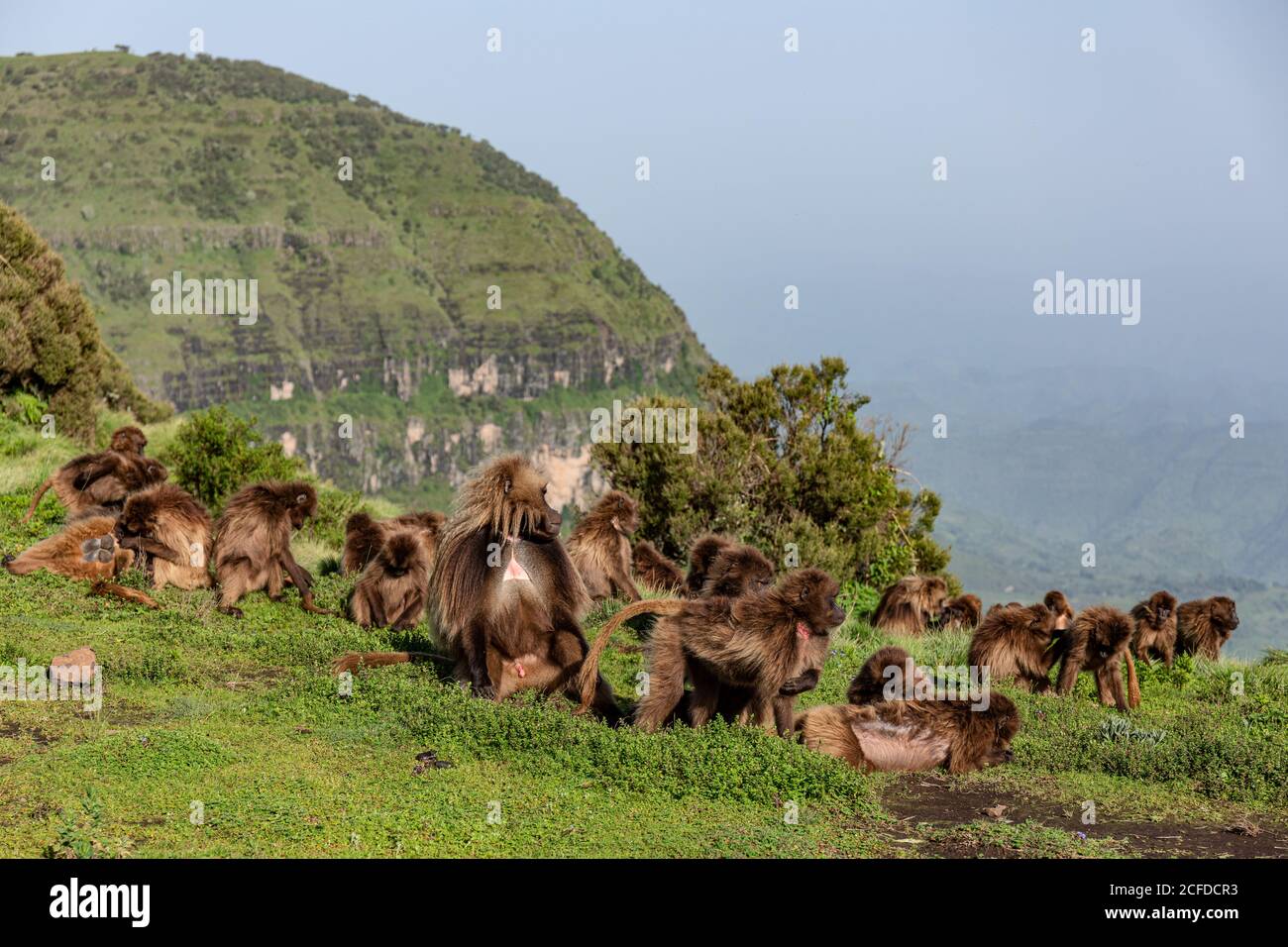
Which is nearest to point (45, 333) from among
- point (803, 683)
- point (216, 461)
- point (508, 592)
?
point (216, 461)

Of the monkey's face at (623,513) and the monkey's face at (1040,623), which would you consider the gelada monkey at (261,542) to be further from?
the monkey's face at (1040,623)

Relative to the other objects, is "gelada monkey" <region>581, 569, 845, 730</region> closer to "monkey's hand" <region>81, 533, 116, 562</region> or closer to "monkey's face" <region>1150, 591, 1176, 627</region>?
"monkey's face" <region>1150, 591, 1176, 627</region>

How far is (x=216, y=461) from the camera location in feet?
62.6

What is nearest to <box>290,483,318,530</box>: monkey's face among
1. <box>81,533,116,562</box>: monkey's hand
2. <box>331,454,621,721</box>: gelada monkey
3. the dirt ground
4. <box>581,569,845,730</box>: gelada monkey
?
<box>81,533,116,562</box>: monkey's hand

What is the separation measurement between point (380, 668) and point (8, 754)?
3032 mm

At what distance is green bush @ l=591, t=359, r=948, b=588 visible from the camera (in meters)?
20.8

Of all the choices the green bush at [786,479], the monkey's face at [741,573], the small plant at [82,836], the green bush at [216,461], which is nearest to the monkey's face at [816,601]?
the monkey's face at [741,573]

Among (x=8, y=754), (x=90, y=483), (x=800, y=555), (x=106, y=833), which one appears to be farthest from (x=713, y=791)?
(x=800, y=555)

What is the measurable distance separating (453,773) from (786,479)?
43.8 ft

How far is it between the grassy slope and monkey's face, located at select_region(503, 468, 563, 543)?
1.32 meters

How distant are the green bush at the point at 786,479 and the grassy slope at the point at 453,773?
9290mm

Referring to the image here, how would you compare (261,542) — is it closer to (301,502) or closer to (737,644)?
(301,502)

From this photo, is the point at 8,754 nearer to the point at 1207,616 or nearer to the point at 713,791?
the point at 713,791

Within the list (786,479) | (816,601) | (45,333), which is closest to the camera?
(816,601)
